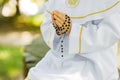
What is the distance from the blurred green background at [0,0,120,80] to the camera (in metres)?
4.62

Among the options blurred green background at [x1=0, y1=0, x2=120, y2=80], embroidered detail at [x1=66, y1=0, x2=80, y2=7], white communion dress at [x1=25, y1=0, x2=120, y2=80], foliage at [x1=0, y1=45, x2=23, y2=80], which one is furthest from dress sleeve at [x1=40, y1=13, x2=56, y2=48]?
blurred green background at [x1=0, y1=0, x2=120, y2=80]

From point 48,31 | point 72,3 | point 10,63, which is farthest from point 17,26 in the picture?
point 72,3

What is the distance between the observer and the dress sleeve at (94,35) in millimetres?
1813

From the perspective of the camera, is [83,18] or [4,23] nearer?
[83,18]

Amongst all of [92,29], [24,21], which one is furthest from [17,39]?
[92,29]

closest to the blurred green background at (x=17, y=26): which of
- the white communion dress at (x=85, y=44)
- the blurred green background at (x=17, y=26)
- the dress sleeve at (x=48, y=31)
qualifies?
the blurred green background at (x=17, y=26)

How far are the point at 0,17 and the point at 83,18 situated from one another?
402cm

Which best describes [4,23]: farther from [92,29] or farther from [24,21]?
[92,29]

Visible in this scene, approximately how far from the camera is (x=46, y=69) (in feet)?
6.63

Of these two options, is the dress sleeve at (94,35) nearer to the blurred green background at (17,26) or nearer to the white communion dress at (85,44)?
the white communion dress at (85,44)

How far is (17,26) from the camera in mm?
5805

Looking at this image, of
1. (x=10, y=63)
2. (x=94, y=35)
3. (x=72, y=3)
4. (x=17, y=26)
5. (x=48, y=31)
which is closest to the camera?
(x=94, y=35)

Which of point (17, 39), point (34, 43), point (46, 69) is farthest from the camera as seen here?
point (17, 39)

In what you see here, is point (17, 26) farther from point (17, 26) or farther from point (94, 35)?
point (94, 35)
